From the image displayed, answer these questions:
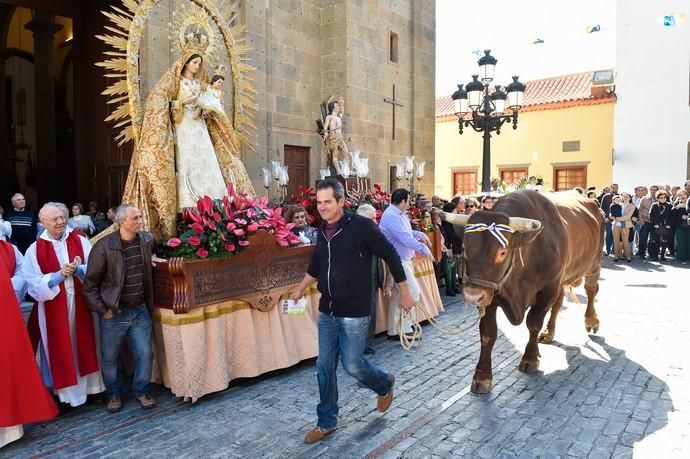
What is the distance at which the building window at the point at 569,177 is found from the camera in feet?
82.0

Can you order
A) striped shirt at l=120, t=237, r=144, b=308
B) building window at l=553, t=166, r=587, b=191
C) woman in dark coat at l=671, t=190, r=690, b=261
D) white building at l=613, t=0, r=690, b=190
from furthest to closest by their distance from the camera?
building window at l=553, t=166, r=587, b=191 < white building at l=613, t=0, r=690, b=190 < woman in dark coat at l=671, t=190, r=690, b=261 < striped shirt at l=120, t=237, r=144, b=308

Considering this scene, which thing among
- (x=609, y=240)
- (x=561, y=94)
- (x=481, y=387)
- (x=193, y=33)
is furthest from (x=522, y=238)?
(x=561, y=94)

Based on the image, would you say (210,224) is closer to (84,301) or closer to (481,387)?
(84,301)

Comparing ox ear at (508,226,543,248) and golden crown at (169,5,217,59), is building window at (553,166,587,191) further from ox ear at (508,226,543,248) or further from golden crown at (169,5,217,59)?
golden crown at (169,5,217,59)

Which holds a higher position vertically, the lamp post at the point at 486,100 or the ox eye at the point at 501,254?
the lamp post at the point at 486,100

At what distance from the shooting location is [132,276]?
468 cm

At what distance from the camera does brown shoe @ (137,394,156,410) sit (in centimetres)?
473

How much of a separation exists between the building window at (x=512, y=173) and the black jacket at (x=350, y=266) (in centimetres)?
2432

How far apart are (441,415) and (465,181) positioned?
25223 millimetres

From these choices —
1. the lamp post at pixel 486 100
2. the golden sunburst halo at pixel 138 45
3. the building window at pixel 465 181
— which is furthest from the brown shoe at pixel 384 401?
the building window at pixel 465 181

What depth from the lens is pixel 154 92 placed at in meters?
5.91

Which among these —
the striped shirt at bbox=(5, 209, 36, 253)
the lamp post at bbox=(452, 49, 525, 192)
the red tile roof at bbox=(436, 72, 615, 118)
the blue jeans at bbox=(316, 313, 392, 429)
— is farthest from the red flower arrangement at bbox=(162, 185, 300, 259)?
the red tile roof at bbox=(436, 72, 615, 118)

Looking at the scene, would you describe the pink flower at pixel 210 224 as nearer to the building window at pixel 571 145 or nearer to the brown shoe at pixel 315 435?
the brown shoe at pixel 315 435

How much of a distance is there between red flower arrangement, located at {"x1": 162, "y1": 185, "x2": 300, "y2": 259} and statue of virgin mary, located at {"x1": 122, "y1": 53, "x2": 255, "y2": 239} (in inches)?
31.1
